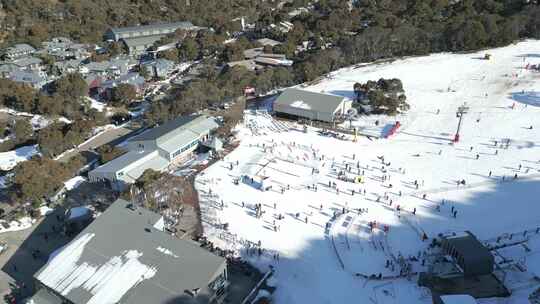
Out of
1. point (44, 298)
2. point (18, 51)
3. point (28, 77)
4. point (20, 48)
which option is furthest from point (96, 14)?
point (44, 298)

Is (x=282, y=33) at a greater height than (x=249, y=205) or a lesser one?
greater

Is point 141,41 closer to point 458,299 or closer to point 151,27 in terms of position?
point 151,27

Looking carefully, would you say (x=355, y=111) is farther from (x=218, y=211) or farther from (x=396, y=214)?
(x=218, y=211)

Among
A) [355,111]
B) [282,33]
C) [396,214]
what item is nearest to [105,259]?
[396,214]

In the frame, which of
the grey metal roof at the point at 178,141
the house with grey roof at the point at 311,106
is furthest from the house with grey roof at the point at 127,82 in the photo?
the house with grey roof at the point at 311,106

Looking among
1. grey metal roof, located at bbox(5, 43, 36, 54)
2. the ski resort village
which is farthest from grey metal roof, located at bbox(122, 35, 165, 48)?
the ski resort village

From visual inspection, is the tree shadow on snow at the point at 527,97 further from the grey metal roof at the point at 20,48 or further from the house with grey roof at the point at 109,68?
the grey metal roof at the point at 20,48
